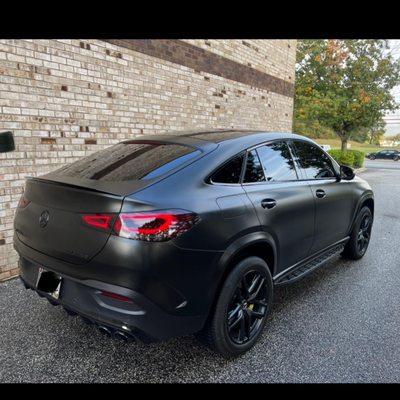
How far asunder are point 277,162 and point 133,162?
4.16 feet

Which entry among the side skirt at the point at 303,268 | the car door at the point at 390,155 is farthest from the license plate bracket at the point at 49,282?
the car door at the point at 390,155

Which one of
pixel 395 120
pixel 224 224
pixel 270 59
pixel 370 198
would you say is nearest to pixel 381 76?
pixel 270 59

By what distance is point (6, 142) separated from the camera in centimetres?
371

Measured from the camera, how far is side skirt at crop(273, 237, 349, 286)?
118 inches

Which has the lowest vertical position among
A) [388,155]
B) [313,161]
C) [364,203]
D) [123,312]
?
[388,155]

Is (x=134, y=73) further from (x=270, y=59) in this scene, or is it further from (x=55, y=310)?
(x=270, y=59)

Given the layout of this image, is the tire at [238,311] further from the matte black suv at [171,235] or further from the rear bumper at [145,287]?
the rear bumper at [145,287]

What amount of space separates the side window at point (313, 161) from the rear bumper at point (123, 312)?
1.92 meters

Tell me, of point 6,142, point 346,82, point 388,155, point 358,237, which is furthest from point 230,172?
point 388,155

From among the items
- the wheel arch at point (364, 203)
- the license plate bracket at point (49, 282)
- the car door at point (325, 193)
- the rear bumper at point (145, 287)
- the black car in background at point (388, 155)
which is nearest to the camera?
the rear bumper at point (145, 287)

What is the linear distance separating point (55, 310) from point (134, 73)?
3.55 metres

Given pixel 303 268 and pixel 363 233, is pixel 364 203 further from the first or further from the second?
pixel 303 268

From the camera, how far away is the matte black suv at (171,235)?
198 cm

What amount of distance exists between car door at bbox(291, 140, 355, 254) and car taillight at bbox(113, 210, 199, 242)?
5.75ft
